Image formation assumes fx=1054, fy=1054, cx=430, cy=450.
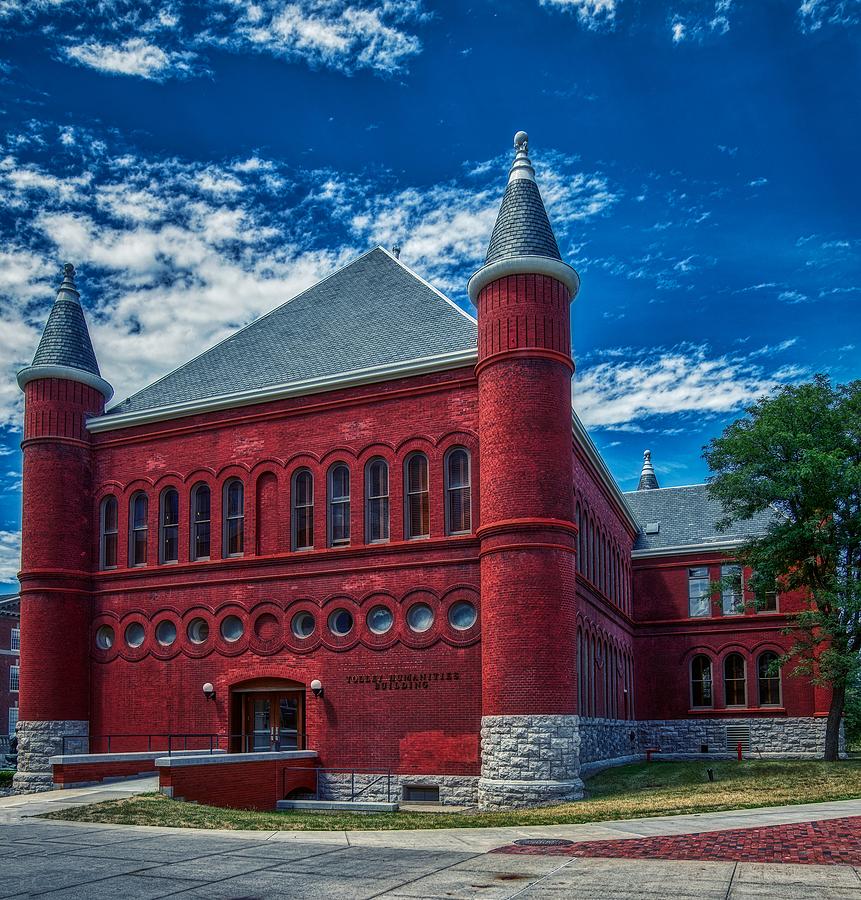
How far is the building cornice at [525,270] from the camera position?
90.2 ft

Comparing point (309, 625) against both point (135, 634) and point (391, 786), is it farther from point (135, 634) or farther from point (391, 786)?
point (135, 634)

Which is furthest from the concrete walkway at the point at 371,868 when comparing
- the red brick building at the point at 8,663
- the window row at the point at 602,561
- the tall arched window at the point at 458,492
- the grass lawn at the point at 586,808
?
the red brick building at the point at 8,663

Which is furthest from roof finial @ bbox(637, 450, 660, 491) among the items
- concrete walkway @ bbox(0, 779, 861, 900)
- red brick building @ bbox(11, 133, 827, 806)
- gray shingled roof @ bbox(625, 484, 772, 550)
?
concrete walkway @ bbox(0, 779, 861, 900)

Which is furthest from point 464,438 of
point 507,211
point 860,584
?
point 860,584

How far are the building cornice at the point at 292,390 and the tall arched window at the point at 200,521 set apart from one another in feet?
8.13

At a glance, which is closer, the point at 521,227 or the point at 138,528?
the point at 521,227

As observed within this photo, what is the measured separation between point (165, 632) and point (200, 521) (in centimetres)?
354

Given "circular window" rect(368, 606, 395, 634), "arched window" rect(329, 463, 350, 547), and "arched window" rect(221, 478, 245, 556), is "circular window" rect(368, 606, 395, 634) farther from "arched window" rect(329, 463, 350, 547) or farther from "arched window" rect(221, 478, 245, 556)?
"arched window" rect(221, 478, 245, 556)

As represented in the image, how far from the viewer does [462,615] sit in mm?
27734

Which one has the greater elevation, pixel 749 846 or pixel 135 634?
pixel 135 634

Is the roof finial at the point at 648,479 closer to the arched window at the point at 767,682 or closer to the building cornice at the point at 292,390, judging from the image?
the arched window at the point at 767,682

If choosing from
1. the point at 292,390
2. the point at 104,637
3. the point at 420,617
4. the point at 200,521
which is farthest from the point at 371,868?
the point at 104,637

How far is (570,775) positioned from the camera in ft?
83.2

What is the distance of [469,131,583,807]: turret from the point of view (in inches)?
994
